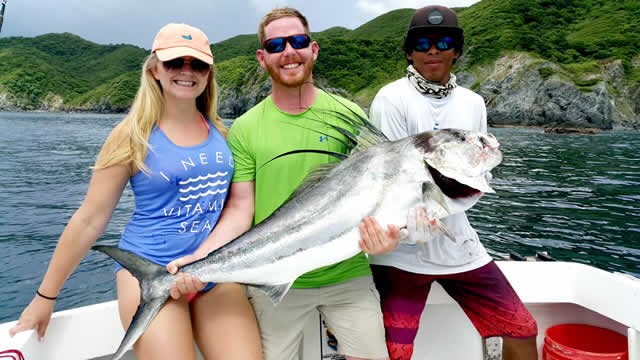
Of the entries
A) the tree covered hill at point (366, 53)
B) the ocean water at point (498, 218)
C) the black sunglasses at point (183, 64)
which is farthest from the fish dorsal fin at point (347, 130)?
the tree covered hill at point (366, 53)

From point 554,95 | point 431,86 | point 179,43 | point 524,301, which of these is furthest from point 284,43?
point 554,95

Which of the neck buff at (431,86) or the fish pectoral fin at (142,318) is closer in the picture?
the fish pectoral fin at (142,318)

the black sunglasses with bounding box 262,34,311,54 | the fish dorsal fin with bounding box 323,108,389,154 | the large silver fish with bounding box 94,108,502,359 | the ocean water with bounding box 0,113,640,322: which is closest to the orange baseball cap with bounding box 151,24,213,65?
the black sunglasses with bounding box 262,34,311,54

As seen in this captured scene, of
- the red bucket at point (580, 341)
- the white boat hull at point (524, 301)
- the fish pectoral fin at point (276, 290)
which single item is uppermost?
the fish pectoral fin at point (276, 290)

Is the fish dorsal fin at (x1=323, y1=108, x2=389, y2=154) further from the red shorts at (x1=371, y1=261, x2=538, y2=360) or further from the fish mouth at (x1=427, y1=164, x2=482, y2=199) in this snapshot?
the red shorts at (x1=371, y1=261, x2=538, y2=360)

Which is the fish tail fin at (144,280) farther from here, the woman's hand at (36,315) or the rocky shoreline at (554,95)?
the rocky shoreline at (554,95)

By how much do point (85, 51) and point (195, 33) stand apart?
200583 millimetres

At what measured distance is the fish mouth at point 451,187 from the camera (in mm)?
2170

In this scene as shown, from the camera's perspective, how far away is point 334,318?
8.63ft

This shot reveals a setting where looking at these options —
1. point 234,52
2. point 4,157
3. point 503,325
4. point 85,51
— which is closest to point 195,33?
point 503,325

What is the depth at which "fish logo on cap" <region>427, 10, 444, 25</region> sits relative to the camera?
269cm

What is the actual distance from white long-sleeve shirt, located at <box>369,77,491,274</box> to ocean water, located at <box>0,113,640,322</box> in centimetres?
565

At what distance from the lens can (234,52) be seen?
168 metres

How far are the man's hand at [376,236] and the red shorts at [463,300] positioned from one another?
0.55 metres
